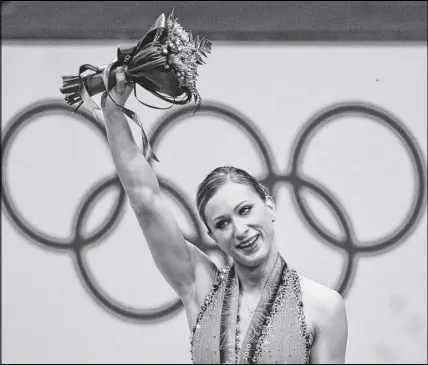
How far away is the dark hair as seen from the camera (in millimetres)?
1640

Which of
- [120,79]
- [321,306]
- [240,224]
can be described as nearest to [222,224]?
[240,224]

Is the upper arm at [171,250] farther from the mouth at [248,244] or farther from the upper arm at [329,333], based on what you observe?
the upper arm at [329,333]

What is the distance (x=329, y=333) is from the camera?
157 centimetres

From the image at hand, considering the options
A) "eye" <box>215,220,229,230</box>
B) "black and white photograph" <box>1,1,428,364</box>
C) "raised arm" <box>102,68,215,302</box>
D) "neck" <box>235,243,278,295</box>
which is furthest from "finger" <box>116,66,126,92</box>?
"black and white photograph" <box>1,1,428,364</box>

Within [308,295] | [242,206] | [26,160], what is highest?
[26,160]

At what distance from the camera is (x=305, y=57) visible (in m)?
3.06

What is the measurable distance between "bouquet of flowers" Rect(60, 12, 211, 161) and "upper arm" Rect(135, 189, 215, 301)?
0.12 meters

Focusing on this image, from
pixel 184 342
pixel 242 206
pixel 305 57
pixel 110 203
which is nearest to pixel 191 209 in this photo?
pixel 110 203

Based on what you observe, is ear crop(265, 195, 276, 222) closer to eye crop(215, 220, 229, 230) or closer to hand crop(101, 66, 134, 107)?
eye crop(215, 220, 229, 230)

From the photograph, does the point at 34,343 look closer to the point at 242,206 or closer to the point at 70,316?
the point at 70,316

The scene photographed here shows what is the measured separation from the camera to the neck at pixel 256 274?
165 centimetres

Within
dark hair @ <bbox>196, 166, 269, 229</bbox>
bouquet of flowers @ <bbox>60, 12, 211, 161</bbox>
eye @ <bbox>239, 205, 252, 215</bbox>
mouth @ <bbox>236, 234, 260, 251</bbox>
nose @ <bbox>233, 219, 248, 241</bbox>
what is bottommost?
mouth @ <bbox>236, 234, 260, 251</bbox>

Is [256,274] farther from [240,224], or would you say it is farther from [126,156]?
[126,156]

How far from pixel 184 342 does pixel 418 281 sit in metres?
0.92
